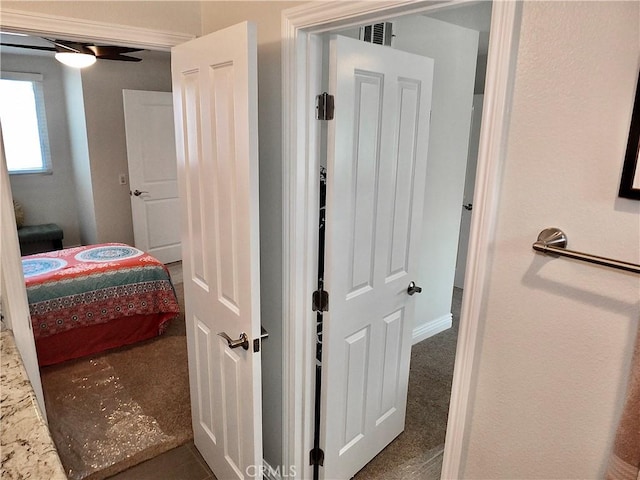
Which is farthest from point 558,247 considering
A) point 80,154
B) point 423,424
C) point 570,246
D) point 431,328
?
point 80,154

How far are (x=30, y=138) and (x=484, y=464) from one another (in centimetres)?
575

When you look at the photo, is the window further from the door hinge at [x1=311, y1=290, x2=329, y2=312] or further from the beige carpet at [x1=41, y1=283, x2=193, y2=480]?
the door hinge at [x1=311, y1=290, x2=329, y2=312]

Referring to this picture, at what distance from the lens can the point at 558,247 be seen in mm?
936

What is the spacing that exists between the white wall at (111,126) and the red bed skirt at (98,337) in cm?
206

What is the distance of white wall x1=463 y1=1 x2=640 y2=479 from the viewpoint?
850 millimetres

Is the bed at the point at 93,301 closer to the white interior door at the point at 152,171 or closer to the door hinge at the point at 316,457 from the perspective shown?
the white interior door at the point at 152,171

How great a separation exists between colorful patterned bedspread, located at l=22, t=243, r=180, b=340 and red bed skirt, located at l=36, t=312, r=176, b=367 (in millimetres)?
65

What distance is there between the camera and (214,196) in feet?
5.39

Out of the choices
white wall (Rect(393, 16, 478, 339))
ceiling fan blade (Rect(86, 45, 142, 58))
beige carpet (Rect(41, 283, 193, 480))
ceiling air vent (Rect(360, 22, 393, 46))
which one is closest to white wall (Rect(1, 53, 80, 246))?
ceiling fan blade (Rect(86, 45, 142, 58))

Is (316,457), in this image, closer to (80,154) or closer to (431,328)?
(431,328)

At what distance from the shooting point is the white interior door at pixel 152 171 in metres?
4.87

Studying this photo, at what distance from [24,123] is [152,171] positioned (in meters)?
1.54

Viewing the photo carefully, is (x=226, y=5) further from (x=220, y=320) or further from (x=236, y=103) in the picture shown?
(x=220, y=320)

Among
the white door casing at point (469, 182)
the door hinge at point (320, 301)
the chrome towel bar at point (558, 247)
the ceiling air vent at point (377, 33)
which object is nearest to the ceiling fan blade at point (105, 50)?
the ceiling air vent at point (377, 33)
